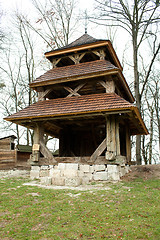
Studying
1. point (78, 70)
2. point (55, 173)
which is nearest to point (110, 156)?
point (55, 173)

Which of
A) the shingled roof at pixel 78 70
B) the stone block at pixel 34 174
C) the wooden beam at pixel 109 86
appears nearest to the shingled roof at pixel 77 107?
the wooden beam at pixel 109 86

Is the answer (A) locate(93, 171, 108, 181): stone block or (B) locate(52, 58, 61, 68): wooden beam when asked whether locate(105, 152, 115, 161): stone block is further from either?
(B) locate(52, 58, 61, 68): wooden beam

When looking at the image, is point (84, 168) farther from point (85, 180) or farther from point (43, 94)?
point (43, 94)

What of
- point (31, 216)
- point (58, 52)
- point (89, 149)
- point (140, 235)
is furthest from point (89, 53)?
point (140, 235)

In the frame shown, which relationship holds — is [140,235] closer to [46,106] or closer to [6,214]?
A: [6,214]

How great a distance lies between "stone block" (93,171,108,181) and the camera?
862 centimetres

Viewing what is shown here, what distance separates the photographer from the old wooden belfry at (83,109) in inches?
346

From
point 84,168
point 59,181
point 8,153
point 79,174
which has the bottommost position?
point 59,181

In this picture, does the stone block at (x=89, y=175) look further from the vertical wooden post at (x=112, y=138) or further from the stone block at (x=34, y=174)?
the stone block at (x=34, y=174)

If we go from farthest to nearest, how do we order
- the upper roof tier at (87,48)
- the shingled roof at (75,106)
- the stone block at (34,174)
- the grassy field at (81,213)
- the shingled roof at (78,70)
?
1. the upper roof tier at (87,48)
2. the stone block at (34,174)
3. the shingled roof at (78,70)
4. the shingled roof at (75,106)
5. the grassy field at (81,213)

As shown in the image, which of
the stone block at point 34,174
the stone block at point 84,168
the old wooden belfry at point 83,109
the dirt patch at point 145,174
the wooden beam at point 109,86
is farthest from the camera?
the stone block at point 34,174

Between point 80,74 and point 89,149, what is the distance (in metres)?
4.83

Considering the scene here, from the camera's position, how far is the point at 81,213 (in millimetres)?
5469

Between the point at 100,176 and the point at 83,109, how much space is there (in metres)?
2.61
